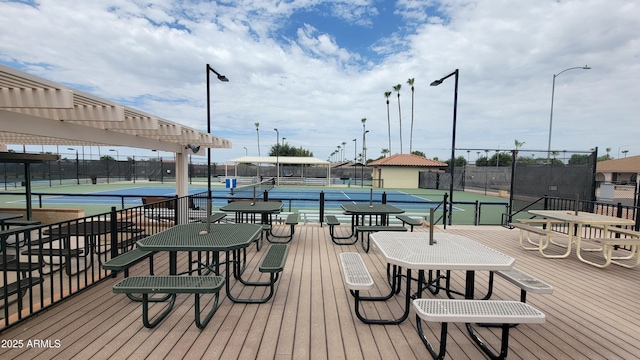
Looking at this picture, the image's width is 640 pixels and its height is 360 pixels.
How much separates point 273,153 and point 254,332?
64.3 metres

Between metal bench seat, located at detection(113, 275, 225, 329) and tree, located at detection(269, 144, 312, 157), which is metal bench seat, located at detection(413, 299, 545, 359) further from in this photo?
tree, located at detection(269, 144, 312, 157)

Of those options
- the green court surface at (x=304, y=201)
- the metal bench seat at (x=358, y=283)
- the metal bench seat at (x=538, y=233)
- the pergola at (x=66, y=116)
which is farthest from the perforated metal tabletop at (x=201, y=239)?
the metal bench seat at (x=538, y=233)

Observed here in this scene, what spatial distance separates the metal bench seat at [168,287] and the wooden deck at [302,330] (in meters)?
0.12

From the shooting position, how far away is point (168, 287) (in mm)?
2344

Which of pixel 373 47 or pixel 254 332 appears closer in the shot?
pixel 254 332

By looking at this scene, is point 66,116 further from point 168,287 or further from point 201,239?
point 168,287

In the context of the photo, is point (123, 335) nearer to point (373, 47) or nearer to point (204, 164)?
point (373, 47)

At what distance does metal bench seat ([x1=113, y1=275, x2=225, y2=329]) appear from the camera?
7.59 ft

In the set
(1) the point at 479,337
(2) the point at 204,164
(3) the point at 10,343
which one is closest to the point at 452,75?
(1) the point at 479,337

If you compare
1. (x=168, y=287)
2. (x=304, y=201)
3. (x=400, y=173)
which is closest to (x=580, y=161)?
(x=304, y=201)

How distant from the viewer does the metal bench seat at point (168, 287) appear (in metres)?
2.31

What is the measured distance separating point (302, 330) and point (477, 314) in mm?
1528

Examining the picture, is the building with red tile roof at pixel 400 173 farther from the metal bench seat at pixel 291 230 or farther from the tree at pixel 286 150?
the tree at pixel 286 150

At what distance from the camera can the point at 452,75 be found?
8.06m
